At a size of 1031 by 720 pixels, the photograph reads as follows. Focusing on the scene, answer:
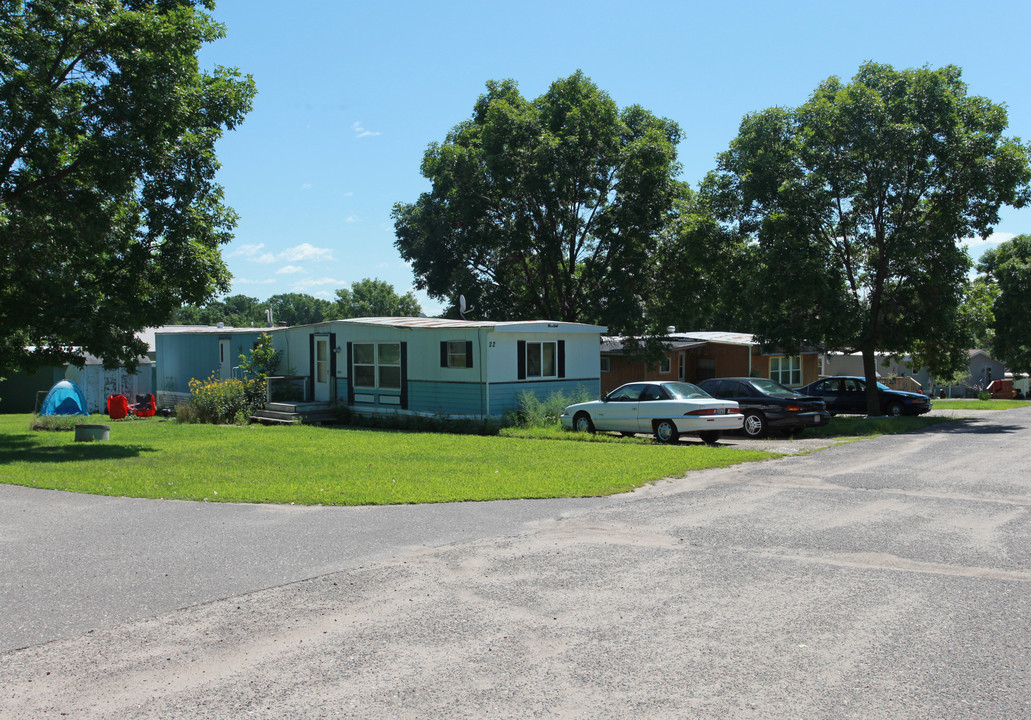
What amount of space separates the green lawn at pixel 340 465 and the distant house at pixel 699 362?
1471 centimetres

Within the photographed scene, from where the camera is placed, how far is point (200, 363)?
29000 millimetres

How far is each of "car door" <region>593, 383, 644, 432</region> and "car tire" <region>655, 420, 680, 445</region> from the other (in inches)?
24.9

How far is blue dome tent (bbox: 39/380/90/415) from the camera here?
82.7 ft

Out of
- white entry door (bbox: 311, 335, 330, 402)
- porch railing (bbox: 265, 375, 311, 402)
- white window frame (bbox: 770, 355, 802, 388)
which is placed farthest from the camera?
white window frame (bbox: 770, 355, 802, 388)

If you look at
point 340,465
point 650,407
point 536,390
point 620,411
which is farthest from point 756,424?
point 340,465

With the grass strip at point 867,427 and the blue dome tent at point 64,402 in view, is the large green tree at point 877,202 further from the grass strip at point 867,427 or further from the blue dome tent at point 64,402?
the blue dome tent at point 64,402

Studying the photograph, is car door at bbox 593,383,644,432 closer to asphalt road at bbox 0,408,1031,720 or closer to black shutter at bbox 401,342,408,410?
black shutter at bbox 401,342,408,410

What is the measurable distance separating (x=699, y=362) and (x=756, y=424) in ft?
48.2

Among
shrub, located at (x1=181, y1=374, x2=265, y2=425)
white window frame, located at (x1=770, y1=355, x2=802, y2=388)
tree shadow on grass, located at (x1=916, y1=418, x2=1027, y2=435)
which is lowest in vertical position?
tree shadow on grass, located at (x1=916, y1=418, x2=1027, y2=435)

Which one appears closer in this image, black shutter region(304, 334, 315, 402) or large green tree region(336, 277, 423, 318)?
black shutter region(304, 334, 315, 402)

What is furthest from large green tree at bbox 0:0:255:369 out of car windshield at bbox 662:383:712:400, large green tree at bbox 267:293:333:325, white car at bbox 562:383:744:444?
large green tree at bbox 267:293:333:325

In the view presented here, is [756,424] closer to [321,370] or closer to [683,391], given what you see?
[683,391]

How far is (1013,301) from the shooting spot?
48625 millimetres

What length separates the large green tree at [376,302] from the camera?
9094cm
